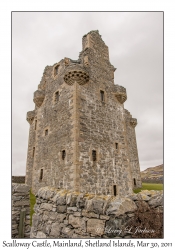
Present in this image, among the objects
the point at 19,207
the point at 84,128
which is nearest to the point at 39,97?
the point at 84,128

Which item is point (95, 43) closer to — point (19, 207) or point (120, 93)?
point (120, 93)

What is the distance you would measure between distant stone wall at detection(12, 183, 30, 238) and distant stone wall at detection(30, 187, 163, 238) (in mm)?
2269

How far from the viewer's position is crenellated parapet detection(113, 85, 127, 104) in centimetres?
1600

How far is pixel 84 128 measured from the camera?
39.1 ft

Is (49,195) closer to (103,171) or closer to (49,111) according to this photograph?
(103,171)

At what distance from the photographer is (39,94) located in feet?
55.7


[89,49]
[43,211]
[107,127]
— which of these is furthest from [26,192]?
[89,49]

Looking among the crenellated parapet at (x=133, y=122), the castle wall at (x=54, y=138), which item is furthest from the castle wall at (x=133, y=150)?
the castle wall at (x=54, y=138)

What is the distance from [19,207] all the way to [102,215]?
15.1ft

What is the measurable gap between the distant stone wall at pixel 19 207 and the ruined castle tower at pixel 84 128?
144 inches

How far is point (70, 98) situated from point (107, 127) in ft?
12.7

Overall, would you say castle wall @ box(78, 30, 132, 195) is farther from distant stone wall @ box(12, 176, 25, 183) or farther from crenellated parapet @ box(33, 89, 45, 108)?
distant stone wall @ box(12, 176, 25, 183)

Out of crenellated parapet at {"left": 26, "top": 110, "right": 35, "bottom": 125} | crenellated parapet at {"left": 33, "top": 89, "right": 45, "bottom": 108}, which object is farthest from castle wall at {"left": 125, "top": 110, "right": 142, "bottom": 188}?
crenellated parapet at {"left": 26, "top": 110, "right": 35, "bottom": 125}

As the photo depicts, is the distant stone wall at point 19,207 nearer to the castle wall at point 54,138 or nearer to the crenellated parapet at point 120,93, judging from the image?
the castle wall at point 54,138
